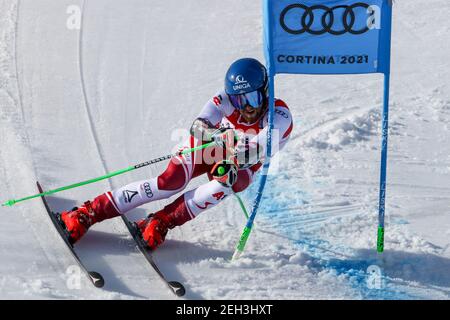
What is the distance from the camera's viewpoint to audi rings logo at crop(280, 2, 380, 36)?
258 inches

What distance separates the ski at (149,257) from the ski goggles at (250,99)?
1.47 m

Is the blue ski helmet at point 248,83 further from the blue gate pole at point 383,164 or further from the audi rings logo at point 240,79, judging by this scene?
the blue gate pole at point 383,164

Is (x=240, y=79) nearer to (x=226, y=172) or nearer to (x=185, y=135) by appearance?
(x=226, y=172)

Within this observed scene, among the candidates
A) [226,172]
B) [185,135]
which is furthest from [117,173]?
[185,135]

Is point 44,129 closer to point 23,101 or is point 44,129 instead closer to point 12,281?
point 23,101

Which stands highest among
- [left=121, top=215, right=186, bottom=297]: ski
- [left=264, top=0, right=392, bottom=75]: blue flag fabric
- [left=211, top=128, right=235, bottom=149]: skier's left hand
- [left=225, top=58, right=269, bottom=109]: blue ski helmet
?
[left=264, top=0, right=392, bottom=75]: blue flag fabric

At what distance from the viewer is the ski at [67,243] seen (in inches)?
257

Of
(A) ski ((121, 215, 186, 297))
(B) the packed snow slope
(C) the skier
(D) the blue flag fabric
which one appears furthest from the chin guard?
(D) the blue flag fabric

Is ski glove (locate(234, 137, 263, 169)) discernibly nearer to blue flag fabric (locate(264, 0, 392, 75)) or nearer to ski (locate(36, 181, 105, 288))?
blue flag fabric (locate(264, 0, 392, 75))

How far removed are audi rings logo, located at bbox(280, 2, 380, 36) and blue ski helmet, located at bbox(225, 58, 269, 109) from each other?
2.02 ft

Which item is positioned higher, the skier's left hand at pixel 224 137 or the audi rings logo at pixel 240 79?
the audi rings logo at pixel 240 79

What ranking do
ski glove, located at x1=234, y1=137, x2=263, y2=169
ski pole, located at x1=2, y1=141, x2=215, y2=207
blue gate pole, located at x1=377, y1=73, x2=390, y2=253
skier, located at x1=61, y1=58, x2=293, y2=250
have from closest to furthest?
blue gate pole, located at x1=377, y1=73, x2=390, y2=253 < ski glove, located at x1=234, y1=137, x2=263, y2=169 < skier, located at x1=61, y1=58, x2=293, y2=250 < ski pole, located at x1=2, y1=141, x2=215, y2=207

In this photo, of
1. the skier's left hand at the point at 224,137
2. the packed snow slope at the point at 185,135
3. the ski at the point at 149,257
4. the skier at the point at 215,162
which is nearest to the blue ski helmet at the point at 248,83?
the skier at the point at 215,162

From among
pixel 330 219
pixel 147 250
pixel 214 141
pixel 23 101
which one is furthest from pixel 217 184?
pixel 23 101
